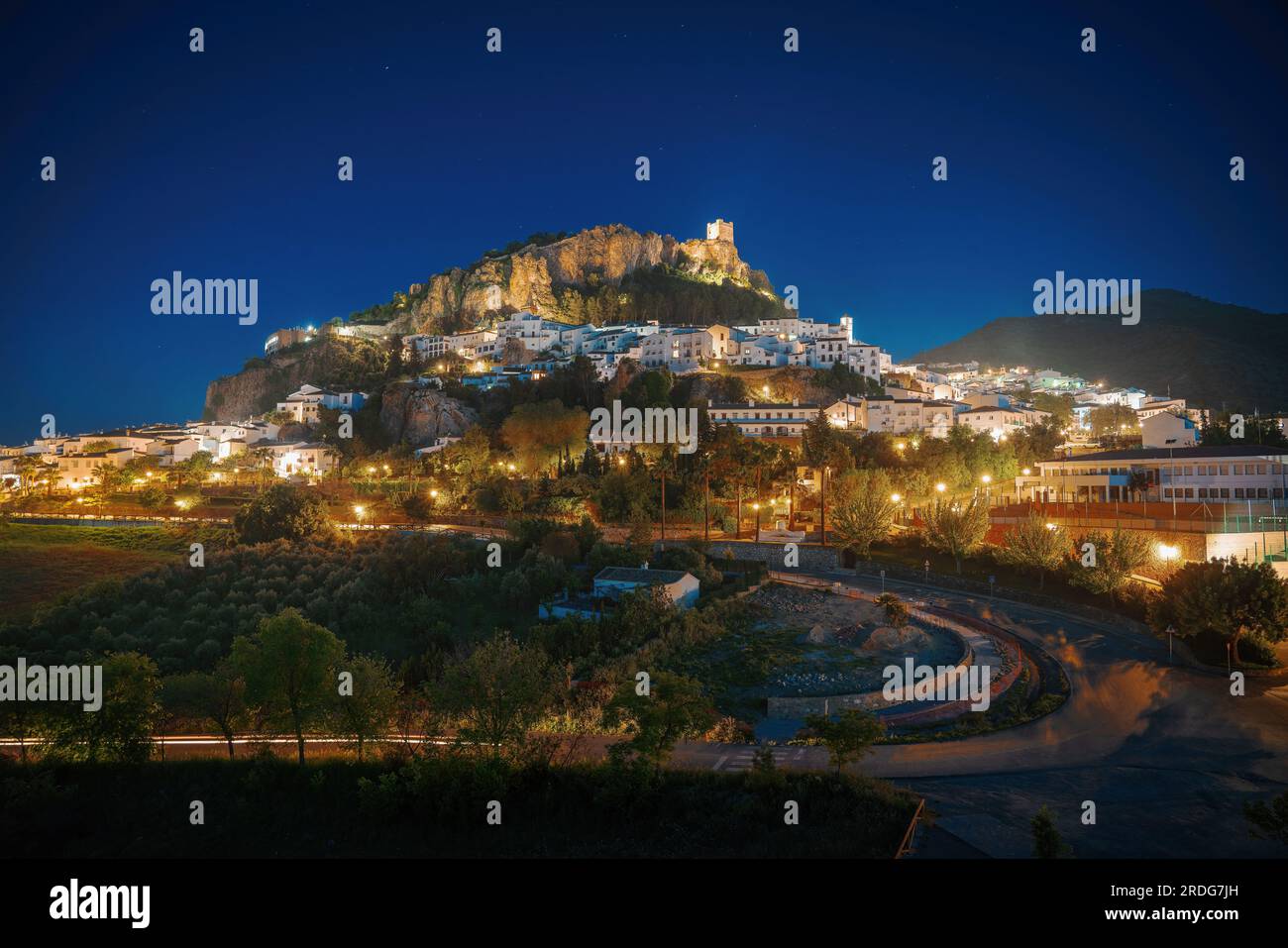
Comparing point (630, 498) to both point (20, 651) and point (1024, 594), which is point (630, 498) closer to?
point (1024, 594)

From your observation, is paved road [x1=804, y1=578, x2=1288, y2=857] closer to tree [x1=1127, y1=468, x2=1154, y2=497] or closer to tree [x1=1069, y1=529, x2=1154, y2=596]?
tree [x1=1069, y1=529, x2=1154, y2=596]

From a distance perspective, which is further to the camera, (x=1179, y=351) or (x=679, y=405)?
(x=1179, y=351)

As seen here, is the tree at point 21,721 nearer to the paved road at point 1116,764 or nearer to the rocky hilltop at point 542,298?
the paved road at point 1116,764

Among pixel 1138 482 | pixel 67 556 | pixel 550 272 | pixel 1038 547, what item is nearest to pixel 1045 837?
pixel 1038 547

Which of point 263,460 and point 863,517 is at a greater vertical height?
point 263,460

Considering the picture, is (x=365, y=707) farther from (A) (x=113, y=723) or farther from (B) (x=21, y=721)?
(B) (x=21, y=721)

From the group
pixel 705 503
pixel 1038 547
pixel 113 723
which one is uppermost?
pixel 705 503

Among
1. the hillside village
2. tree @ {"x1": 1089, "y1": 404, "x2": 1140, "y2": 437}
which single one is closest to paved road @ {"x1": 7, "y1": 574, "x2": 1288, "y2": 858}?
the hillside village
